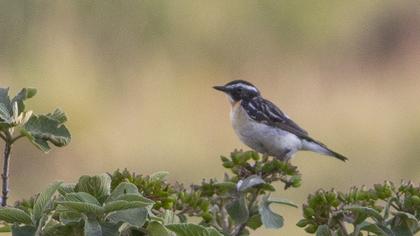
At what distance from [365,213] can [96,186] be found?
512 mm

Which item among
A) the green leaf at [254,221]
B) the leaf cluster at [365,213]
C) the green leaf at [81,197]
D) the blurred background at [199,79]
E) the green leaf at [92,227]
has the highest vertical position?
the green leaf at [81,197]

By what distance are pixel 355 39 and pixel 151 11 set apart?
2.07 metres

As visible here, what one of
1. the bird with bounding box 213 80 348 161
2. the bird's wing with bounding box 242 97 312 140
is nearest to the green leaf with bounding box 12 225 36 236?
the bird with bounding box 213 80 348 161

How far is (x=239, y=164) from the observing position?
2.36 meters

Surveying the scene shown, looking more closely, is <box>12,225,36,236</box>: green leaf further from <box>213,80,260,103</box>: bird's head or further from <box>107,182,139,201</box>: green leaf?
<box>213,80,260,103</box>: bird's head

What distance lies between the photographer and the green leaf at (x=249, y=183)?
231 centimetres

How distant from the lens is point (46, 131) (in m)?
2.11

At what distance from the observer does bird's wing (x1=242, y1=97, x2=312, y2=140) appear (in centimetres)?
637

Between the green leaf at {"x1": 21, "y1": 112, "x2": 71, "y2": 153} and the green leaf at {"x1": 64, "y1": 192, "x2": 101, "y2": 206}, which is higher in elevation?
the green leaf at {"x1": 21, "y1": 112, "x2": 71, "y2": 153}

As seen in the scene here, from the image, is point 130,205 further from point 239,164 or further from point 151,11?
point 151,11

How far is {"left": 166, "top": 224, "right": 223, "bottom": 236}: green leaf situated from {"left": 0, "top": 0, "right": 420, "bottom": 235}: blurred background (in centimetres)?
718

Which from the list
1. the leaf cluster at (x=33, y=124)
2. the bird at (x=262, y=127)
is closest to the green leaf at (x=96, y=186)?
the leaf cluster at (x=33, y=124)

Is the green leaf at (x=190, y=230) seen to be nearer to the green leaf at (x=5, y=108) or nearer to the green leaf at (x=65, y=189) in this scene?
the green leaf at (x=65, y=189)

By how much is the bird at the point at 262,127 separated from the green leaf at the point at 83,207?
424cm
